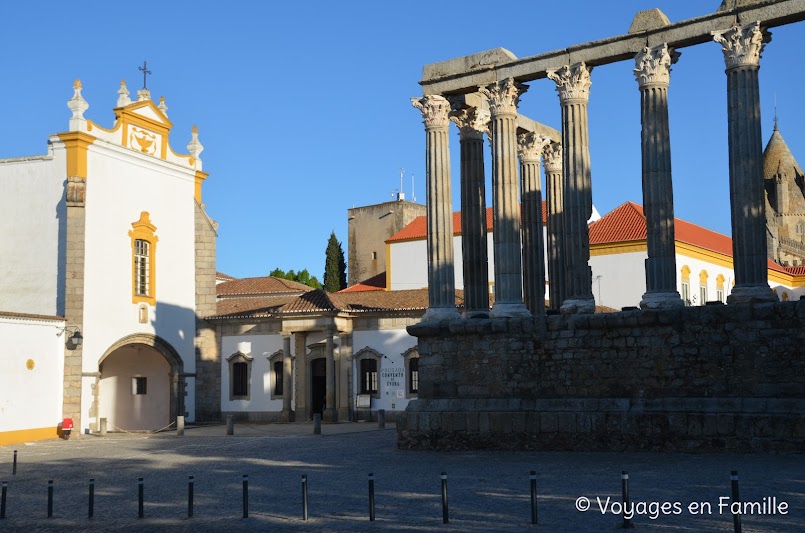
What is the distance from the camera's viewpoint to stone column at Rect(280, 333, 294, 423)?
36.4m

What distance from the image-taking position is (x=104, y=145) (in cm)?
3397

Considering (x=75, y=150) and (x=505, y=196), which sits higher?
(x=75, y=150)

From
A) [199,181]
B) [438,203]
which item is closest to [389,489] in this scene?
[438,203]

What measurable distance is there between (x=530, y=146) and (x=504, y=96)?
11.6ft

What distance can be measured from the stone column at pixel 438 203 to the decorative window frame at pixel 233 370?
52.7 feet

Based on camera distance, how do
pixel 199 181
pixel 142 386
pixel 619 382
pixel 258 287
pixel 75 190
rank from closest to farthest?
1. pixel 619 382
2. pixel 75 190
3. pixel 142 386
4. pixel 199 181
5. pixel 258 287

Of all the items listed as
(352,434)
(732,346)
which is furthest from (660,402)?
(352,434)

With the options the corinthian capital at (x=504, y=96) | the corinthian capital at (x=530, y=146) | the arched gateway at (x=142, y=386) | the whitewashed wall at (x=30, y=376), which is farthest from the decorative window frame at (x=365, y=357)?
the corinthian capital at (x=504, y=96)

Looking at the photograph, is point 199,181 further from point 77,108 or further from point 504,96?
point 504,96

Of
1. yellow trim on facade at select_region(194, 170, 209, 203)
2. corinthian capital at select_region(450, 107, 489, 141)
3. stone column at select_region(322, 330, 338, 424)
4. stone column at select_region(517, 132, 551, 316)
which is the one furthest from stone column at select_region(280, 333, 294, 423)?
corinthian capital at select_region(450, 107, 489, 141)

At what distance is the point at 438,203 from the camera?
23.9m

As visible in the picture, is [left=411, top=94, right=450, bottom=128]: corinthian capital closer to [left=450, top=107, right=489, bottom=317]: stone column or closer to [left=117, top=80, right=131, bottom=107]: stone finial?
[left=450, top=107, right=489, bottom=317]: stone column

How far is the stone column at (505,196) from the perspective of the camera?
2269 centimetres

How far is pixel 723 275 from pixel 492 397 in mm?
31235
